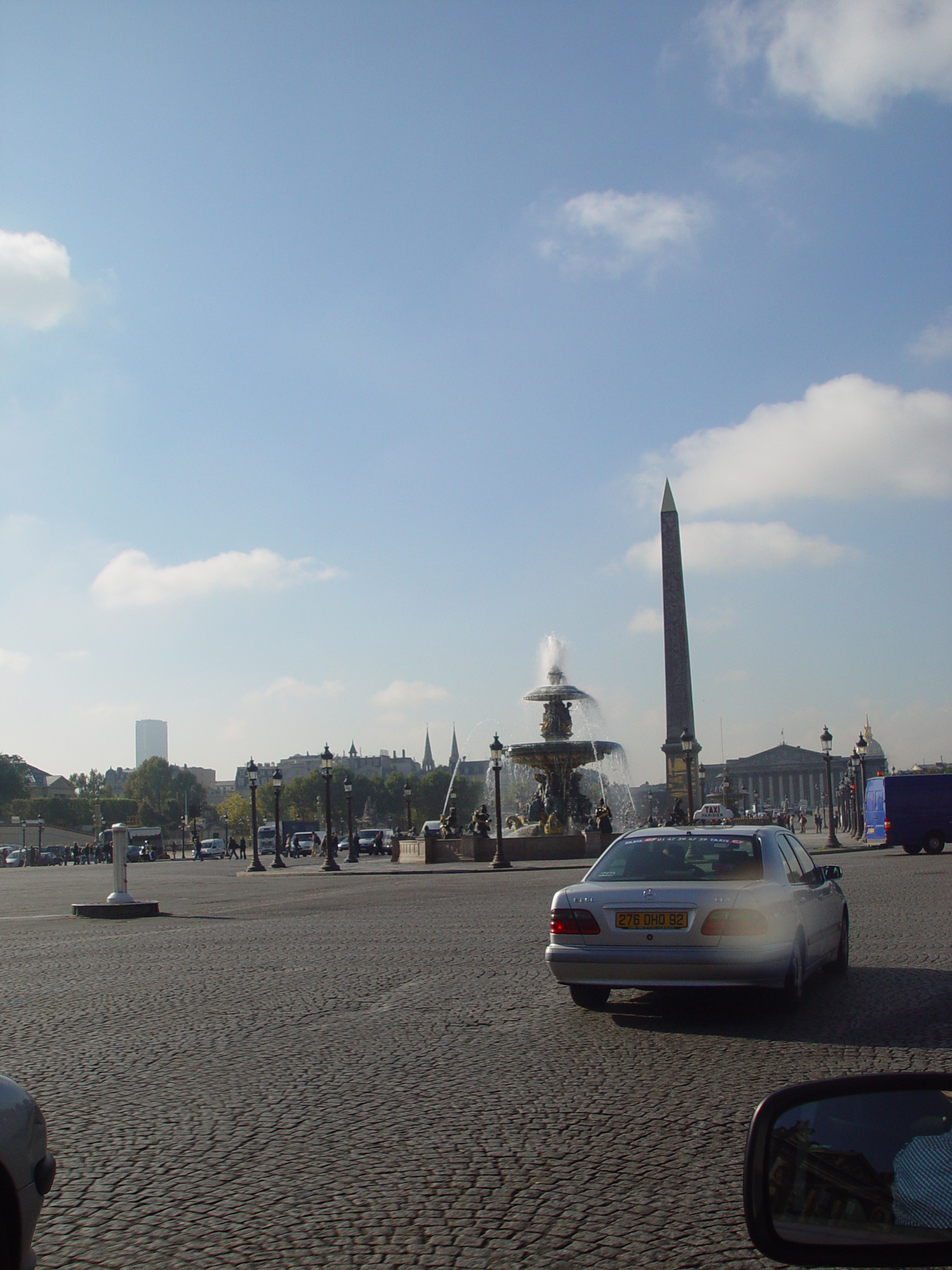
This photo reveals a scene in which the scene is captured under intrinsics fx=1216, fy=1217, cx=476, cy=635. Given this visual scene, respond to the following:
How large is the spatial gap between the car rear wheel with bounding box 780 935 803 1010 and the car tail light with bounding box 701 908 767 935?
0.47 metres

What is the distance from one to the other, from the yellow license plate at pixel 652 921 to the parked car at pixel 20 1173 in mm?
5239

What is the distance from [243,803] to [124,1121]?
5811 inches

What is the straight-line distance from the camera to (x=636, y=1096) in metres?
6.00

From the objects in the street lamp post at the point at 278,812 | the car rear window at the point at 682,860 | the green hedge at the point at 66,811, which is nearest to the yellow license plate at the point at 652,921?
the car rear window at the point at 682,860

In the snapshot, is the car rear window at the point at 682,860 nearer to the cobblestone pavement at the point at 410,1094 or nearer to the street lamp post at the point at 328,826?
the cobblestone pavement at the point at 410,1094

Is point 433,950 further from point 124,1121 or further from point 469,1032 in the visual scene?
point 124,1121

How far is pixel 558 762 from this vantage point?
163 feet

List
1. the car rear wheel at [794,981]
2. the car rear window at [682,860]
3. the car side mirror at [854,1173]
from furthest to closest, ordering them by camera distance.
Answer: the car rear window at [682,860] → the car rear wheel at [794,981] → the car side mirror at [854,1173]

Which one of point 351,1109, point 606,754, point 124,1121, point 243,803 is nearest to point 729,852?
point 351,1109

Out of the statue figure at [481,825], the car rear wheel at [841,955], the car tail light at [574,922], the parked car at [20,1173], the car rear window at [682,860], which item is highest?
the car rear window at [682,860]

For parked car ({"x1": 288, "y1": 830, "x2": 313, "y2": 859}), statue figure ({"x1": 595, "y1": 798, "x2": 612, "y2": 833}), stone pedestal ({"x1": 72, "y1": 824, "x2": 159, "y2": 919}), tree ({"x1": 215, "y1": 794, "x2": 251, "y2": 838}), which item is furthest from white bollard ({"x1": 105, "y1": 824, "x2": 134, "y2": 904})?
tree ({"x1": 215, "y1": 794, "x2": 251, "y2": 838})

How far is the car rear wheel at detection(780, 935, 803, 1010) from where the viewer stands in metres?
8.12

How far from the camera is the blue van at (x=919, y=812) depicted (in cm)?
3906

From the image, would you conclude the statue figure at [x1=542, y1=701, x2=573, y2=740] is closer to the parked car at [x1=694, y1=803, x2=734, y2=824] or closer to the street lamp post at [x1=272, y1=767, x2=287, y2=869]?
the parked car at [x1=694, y1=803, x2=734, y2=824]
